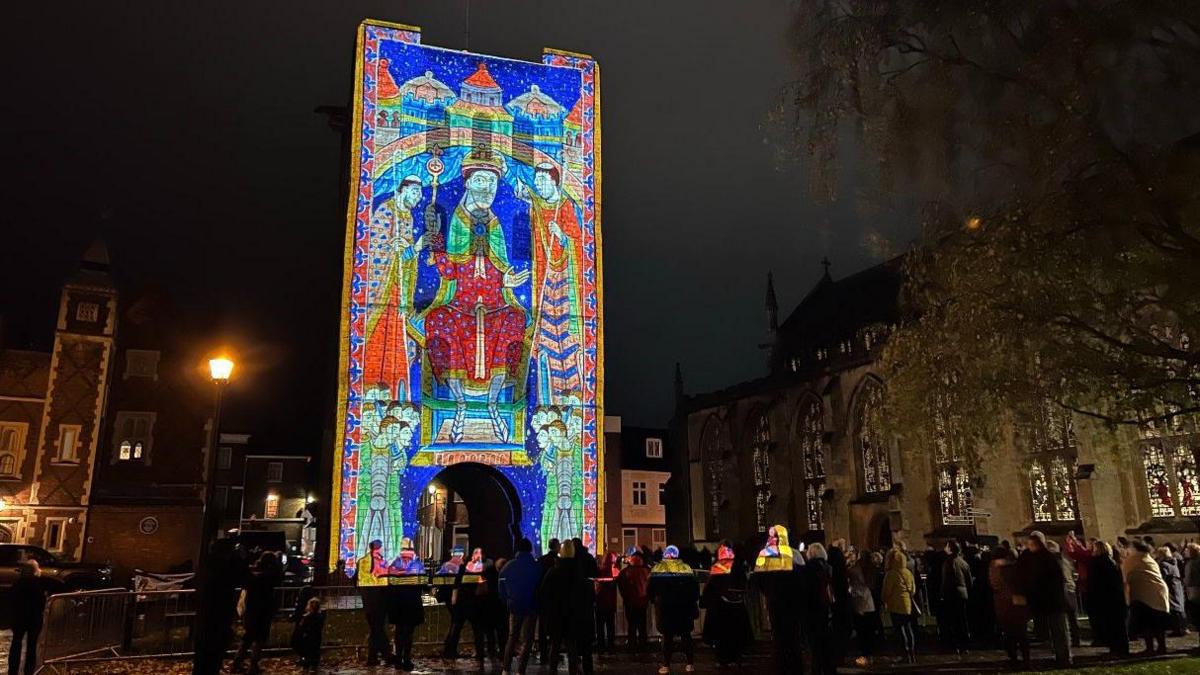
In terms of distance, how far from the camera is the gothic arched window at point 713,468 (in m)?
48.6

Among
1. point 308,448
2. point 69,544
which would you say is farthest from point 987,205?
point 308,448

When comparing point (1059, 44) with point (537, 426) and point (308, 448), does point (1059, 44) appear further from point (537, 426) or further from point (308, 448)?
point (308, 448)

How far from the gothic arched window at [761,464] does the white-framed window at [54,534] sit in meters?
31.6

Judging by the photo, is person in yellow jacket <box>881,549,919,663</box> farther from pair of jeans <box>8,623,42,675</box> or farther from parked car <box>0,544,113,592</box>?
parked car <box>0,544,113,592</box>

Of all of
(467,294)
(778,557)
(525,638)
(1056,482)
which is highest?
(467,294)

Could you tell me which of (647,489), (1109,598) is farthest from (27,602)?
(647,489)

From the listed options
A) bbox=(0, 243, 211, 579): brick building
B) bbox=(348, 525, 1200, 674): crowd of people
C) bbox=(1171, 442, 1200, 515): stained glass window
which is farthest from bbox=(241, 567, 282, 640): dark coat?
bbox=(1171, 442, 1200, 515): stained glass window

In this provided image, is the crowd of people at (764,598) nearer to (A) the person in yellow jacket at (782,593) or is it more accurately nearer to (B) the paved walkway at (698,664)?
(A) the person in yellow jacket at (782,593)

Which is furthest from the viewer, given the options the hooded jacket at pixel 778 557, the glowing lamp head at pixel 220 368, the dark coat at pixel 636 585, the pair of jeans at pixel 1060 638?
the dark coat at pixel 636 585

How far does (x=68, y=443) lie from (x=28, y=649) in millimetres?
22070

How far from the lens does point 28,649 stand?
35.0 feet

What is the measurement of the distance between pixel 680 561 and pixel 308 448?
46790mm

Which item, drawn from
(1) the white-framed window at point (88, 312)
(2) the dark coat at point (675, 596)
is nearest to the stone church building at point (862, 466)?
(2) the dark coat at point (675, 596)

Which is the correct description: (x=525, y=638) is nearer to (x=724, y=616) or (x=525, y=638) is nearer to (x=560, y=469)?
(x=724, y=616)
